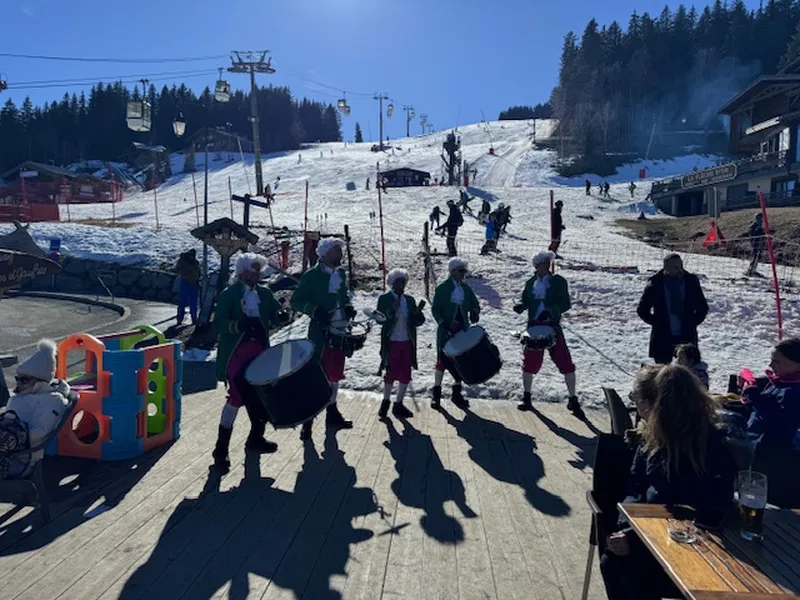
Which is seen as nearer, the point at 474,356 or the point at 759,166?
the point at 474,356

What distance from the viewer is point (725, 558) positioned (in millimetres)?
2428

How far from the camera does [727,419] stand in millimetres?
3766

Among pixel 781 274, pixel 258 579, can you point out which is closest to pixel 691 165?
pixel 781 274

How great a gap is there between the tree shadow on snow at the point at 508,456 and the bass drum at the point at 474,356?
478 millimetres

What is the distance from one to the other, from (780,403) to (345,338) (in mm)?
3552

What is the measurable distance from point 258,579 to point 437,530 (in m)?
1.20

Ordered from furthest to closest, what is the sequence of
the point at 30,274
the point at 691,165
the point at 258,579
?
the point at 691,165, the point at 30,274, the point at 258,579

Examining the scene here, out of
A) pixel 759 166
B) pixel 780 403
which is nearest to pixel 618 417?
pixel 780 403

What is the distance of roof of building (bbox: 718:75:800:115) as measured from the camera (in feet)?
132

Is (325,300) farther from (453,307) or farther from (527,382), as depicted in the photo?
(527,382)

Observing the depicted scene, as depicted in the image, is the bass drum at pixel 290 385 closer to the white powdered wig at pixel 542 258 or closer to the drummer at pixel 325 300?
the drummer at pixel 325 300

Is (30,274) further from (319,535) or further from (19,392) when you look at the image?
(319,535)

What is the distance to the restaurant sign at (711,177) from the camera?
39.4 metres

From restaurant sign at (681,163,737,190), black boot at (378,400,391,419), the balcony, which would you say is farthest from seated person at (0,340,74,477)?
the balcony
